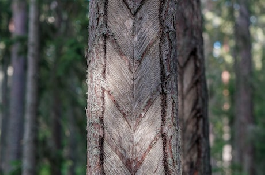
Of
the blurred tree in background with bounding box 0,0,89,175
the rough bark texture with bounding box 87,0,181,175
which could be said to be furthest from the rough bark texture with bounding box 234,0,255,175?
the rough bark texture with bounding box 87,0,181,175

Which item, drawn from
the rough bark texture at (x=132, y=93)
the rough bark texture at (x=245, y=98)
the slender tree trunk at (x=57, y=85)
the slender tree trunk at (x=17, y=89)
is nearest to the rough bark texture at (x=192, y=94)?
the rough bark texture at (x=132, y=93)

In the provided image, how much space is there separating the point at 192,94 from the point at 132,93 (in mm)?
2497

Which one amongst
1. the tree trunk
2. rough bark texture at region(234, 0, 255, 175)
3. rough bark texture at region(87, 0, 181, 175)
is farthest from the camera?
rough bark texture at region(234, 0, 255, 175)

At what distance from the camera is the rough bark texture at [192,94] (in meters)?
4.21

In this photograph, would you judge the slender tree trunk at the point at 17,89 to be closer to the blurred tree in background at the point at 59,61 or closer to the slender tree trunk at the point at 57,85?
the blurred tree in background at the point at 59,61

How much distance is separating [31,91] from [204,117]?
5.74 m

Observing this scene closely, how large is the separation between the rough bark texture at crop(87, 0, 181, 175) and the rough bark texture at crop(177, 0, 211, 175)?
7.43 feet

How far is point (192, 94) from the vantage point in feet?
14.3

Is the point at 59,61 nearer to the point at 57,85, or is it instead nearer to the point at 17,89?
the point at 57,85

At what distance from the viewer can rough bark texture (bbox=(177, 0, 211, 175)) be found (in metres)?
4.21

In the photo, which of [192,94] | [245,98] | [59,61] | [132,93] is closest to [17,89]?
[59,61]

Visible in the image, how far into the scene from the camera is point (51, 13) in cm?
1160

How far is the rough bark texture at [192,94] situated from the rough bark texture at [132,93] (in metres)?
2.26

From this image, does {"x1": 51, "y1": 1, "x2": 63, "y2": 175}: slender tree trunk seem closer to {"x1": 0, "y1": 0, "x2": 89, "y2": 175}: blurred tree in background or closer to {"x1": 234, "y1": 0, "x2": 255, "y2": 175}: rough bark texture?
{"x1": 0, "y1": 0, "x2": 89, "y2": 175}: blurred tree in background
